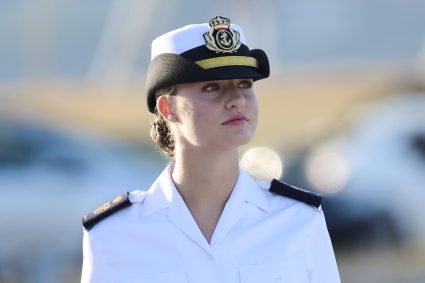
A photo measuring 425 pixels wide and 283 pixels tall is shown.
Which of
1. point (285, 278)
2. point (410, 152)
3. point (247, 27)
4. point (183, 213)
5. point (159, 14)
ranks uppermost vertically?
point (159, 14)

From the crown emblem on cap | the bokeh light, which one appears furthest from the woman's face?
the bokeh light

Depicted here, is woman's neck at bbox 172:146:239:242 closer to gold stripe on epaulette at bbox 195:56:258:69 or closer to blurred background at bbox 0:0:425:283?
→ gold stripe on epaulette at bbox 195:56:258:69

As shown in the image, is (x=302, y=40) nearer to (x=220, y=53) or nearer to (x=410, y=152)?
(x=410, y=152)

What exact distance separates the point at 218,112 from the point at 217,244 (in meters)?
0.36

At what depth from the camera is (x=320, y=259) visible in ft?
9.70

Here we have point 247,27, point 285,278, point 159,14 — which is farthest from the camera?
point 159,14

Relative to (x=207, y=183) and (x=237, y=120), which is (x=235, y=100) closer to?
(x=237, y=120)

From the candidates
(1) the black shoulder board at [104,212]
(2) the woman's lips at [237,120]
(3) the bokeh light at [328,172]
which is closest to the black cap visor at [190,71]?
(2) the woman's lips at [237,120]

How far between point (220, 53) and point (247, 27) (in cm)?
1529

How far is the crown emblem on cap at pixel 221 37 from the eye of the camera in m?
2.97

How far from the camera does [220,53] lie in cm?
295

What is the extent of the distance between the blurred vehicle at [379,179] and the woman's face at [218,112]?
186 inches

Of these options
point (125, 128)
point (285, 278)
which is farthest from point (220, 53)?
point (125, 128)

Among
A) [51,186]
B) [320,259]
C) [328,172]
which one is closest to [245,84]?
[320,259]
